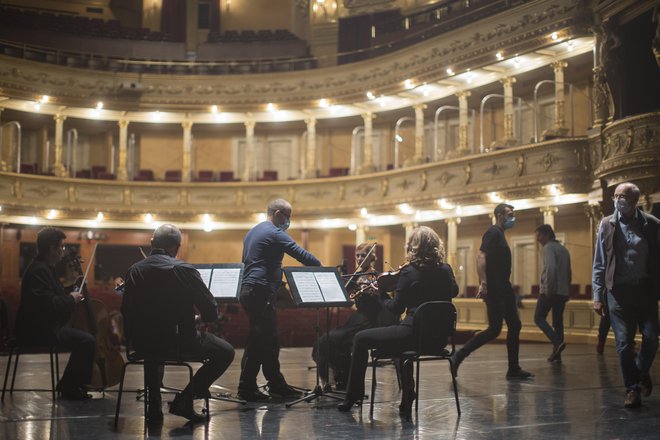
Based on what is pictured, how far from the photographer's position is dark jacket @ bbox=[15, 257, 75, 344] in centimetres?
645

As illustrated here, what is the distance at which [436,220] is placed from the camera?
2344 cm

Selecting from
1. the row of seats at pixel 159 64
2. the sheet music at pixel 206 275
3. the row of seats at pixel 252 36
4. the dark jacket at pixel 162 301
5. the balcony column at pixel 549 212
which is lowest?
the dark jacket at pixel 162 301

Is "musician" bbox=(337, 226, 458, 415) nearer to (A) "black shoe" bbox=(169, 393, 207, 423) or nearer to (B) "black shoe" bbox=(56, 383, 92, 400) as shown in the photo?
(A) "black shoe" bbox=(169, 393, 207, 423)

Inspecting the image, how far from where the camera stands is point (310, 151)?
26.4 meters

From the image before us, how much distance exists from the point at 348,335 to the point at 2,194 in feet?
64.7

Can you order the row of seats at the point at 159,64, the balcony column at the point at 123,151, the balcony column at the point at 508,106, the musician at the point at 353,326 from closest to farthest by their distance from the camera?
the musician at the point at 353,326
the balcony column at the point at 508,106
the row of seats at the point at 159,64
the balcony column at the point at 123,151

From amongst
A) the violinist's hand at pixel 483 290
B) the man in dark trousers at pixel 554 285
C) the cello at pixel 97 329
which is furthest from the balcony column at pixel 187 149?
the cello at pixel 97 329

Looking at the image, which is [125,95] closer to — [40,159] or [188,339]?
[40,159]

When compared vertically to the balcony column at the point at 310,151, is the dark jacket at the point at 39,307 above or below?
below

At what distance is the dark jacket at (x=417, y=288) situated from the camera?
5.85 m

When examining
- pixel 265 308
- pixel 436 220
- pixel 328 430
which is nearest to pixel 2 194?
pixel 436 220

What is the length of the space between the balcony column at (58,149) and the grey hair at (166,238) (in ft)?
70.7

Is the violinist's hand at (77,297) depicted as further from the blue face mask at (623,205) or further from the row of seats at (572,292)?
the row of seats at (572,292)

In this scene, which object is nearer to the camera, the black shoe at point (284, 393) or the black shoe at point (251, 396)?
the black shoe at point (251, 396)
